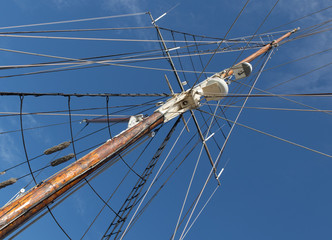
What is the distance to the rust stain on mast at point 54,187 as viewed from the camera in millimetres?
4059

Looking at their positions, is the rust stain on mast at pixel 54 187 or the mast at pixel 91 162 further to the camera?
the mast at pixel 91 162

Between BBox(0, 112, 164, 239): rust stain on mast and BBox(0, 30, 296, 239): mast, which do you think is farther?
BBox(0, 30, 296, 239): mast

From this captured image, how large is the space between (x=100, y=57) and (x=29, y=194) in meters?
4.42

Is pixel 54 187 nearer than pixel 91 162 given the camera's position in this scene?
Yes

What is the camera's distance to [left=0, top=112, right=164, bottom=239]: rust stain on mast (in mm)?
4059

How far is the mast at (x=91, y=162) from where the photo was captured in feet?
13.7

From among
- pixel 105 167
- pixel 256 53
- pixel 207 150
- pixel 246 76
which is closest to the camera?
pixel 105 167

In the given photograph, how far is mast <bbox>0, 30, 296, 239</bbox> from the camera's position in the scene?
4.16m

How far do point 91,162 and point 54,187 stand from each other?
3.04 ft

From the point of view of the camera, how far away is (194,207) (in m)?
7.41

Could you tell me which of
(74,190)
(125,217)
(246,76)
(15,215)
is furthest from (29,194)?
(246,76)

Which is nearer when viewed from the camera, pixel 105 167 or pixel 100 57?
pixel 105 167

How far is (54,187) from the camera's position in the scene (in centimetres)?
469

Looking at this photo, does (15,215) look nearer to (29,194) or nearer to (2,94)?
(29,194)
